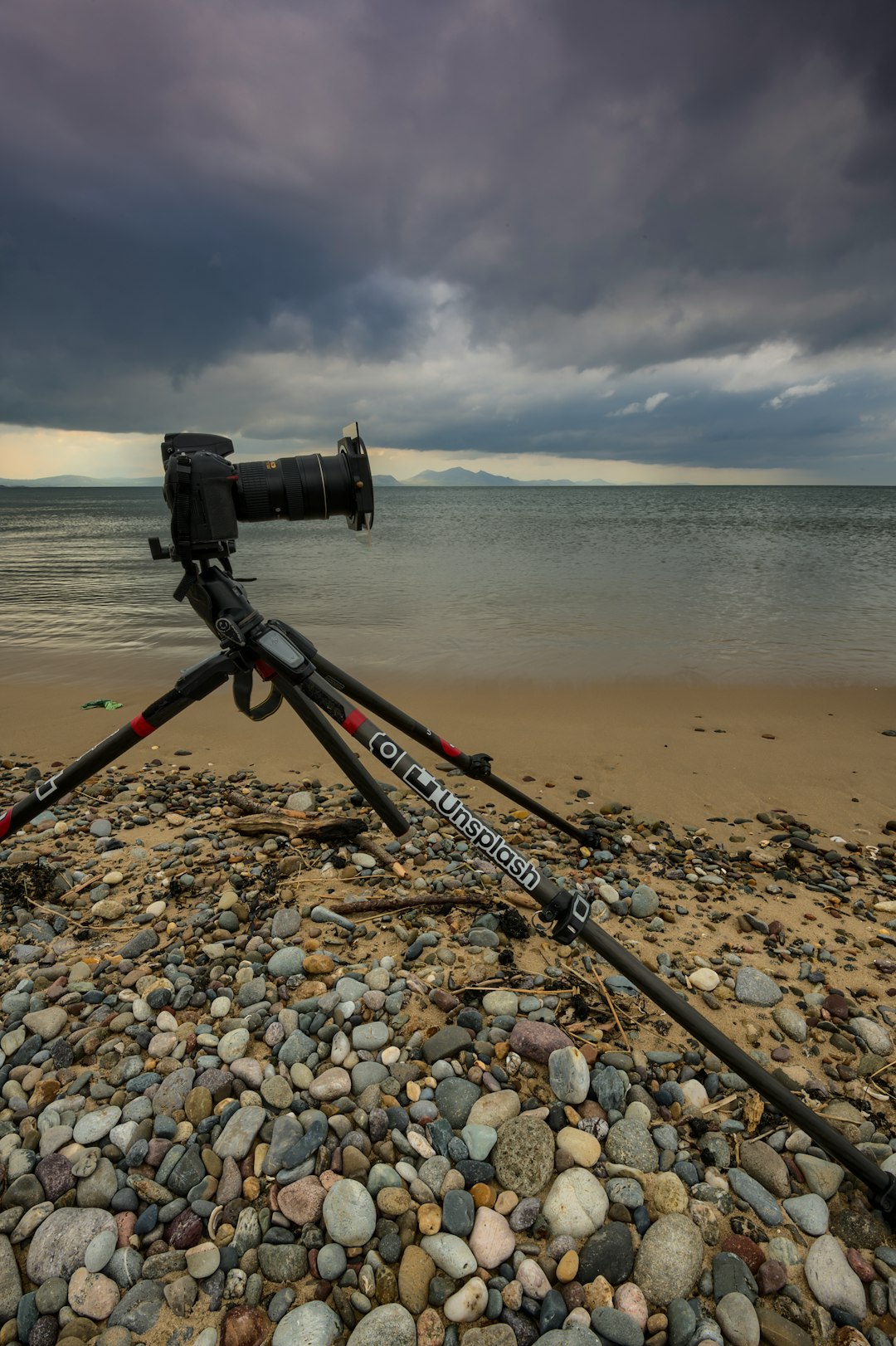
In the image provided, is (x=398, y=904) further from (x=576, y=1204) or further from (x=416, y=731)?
(x=576, y=1204)

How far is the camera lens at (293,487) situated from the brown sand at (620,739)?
10.5ft

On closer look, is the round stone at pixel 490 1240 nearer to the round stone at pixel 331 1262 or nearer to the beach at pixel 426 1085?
the beach at pixel 426 1085

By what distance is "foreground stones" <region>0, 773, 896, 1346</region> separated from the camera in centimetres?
164

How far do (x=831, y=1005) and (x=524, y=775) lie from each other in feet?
9.67

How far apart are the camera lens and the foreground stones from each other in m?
1.89

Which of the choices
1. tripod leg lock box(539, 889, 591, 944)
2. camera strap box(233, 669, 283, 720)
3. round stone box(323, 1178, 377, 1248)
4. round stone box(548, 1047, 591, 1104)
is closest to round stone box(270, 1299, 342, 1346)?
round stone box(323, 1178, 377, 1248)

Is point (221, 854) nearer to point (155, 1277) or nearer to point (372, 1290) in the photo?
point (155, 1277)

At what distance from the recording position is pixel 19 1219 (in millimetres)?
1807

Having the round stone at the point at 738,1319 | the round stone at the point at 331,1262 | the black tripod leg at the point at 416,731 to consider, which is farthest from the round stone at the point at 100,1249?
the black tripod leg at the point at 416,731

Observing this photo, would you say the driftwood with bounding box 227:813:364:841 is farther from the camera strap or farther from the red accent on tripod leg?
the red accent on tripod leg

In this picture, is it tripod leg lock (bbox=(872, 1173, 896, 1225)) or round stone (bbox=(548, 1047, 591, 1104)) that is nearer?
tripod leg lock (bbox=(872, 1173, 896, 1225))

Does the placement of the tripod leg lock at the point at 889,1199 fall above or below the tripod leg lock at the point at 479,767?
below

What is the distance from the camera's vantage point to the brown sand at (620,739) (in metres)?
4.96

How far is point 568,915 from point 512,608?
11063mm
